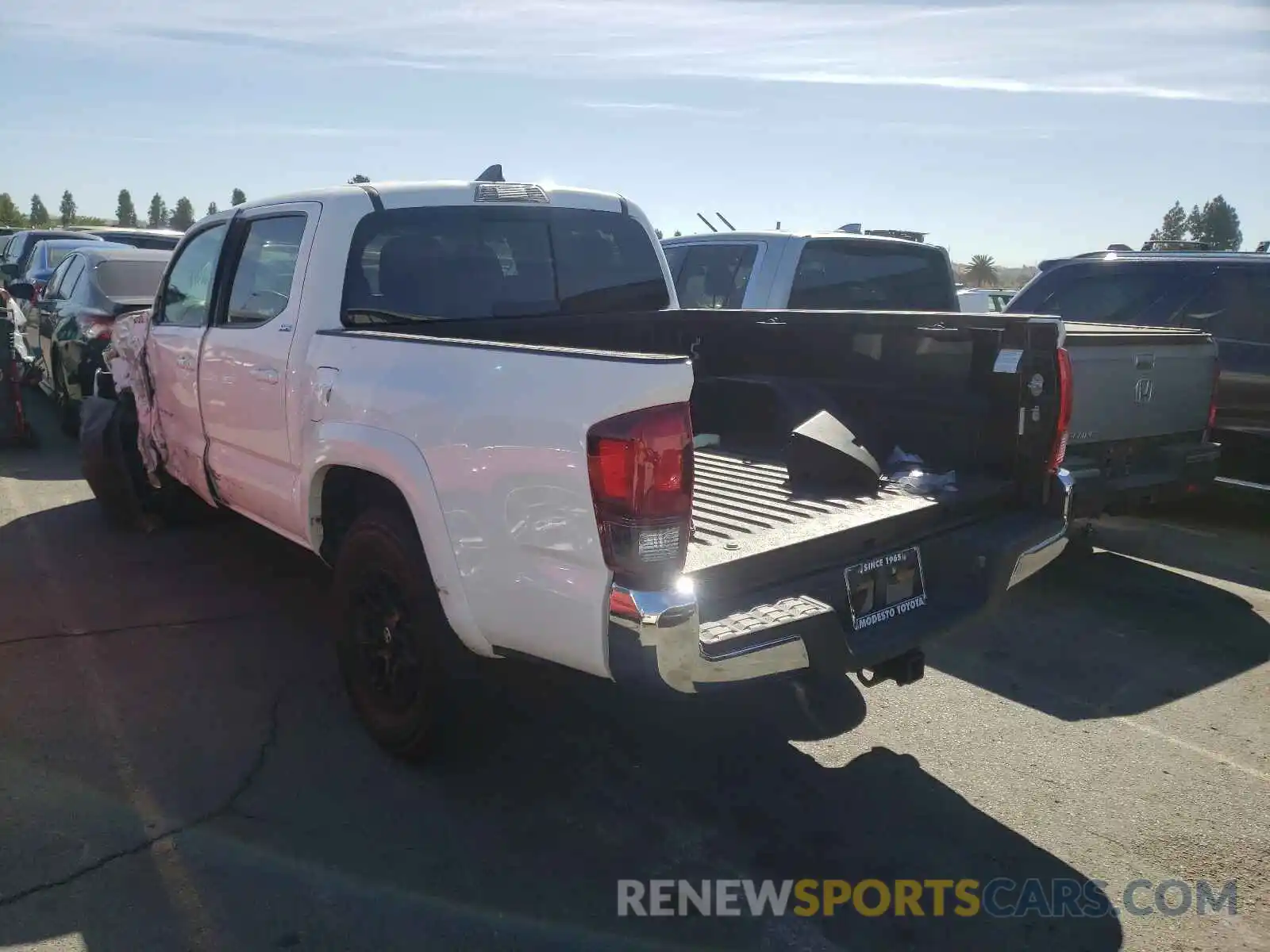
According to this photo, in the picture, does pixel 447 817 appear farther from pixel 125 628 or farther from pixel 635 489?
pixel 125 628

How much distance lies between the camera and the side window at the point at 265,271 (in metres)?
4.54

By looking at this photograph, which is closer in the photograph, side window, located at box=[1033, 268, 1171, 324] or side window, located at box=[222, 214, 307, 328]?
side window, located at box=[222, 214, 307, 328]

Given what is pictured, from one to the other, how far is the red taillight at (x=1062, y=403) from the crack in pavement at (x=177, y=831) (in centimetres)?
323

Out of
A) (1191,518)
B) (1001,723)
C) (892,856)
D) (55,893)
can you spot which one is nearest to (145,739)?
(55,893)

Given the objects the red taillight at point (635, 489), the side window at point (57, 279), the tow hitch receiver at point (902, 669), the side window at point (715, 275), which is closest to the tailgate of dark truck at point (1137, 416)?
the tow hitch receiver at point (902, 669)

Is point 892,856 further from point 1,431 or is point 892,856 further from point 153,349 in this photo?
point 1,431

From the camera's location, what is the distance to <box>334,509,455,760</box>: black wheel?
349cm

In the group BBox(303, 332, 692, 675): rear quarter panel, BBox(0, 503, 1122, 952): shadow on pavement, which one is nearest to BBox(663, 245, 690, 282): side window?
BBox(0, 503, 1122, 952): shadow on pavement

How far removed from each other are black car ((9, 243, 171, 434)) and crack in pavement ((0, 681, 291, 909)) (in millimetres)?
5846

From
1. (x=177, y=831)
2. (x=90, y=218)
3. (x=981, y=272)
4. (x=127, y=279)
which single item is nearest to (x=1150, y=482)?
(x=177, y=831)

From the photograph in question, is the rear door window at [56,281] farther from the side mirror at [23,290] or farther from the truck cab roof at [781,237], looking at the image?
the truck cab roof at [781,237]

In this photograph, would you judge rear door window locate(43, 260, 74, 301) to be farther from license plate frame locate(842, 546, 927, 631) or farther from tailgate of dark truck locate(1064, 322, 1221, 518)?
license plate frame locate(842, 546, 927, 631)

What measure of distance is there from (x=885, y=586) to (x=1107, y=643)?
7.84 ft

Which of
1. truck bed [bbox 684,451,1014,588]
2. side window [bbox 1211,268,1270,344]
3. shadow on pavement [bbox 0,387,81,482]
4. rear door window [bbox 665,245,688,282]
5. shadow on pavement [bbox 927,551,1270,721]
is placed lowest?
shadow on pavement [bbox 0,387,81,482]
